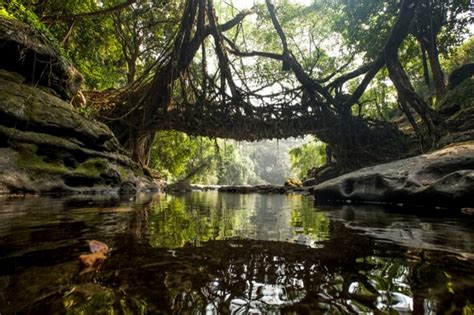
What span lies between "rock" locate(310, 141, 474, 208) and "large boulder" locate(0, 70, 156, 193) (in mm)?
4516

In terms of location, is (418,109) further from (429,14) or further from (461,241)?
(461,241)

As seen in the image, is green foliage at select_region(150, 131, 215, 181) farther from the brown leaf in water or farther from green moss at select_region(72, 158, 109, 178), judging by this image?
the brown leaf in water

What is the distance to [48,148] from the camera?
5.25m

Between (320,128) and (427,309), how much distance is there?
8823 mm

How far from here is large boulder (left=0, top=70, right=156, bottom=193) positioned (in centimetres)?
462

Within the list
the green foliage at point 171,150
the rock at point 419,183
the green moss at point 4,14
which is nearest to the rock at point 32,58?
the green moss at point 4,14

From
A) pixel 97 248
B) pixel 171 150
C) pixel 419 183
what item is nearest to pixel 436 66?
pixel 419 183

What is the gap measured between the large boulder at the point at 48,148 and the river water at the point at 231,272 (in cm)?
311

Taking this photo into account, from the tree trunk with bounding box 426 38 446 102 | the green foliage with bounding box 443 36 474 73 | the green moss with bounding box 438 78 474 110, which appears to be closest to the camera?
the green moss with bounding box 438 78 474 110

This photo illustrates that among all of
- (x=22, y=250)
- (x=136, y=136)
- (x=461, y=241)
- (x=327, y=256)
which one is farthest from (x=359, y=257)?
(x=136, y=136)

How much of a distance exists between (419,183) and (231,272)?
3.88 metres

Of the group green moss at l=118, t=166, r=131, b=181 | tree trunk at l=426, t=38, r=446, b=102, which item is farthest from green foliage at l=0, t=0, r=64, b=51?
tree trunk at l=426, t=38, r=446, b=102

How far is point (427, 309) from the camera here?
82 centimetres

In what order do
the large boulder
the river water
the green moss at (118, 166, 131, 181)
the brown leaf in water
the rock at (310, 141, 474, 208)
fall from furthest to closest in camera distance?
the green moss at (118, 166, 131, 181)
the large boulder
the rock at (310, 141, 474, 208)
the brown leaf in water
the river water
